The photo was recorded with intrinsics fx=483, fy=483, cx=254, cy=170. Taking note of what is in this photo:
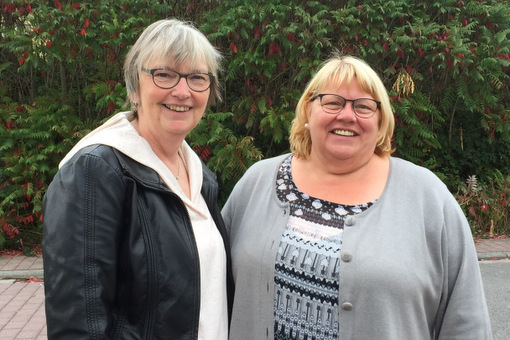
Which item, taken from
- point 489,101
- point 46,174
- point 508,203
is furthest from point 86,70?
point 508,203

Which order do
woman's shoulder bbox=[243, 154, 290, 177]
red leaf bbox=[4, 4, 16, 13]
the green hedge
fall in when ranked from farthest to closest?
red leaf bbox=[4, 4, 16, 13] < the green hedge < woman's shoulder bbox=[243, 154, 290, 177]

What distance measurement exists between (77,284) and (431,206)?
4.62 ft

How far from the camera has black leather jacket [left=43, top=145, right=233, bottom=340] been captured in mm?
1586

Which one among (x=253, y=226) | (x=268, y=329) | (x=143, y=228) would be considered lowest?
(x=268, y=329)

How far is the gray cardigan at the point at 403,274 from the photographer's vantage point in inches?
75.5

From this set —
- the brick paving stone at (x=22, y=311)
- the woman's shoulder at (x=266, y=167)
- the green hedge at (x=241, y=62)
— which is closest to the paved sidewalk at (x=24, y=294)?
the brick paving stone at (x=22, y=311)

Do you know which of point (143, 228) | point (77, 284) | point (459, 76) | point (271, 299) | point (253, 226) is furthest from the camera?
point (459, 76)

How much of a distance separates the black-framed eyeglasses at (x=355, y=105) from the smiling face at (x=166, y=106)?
21.9 inches

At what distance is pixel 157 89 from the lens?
1.92 metres

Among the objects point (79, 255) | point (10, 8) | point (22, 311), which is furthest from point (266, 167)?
point (10, 8)

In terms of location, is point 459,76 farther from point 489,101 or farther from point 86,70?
point 86,70

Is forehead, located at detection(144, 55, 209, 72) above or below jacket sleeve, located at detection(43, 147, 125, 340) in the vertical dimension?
above

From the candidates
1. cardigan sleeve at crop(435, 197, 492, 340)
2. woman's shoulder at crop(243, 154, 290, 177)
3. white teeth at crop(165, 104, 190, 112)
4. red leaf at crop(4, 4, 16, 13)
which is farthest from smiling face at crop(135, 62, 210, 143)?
red leaf at crop(4, 4, 16, 13)

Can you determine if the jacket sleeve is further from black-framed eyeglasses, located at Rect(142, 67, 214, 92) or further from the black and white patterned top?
the black and white patterned top
